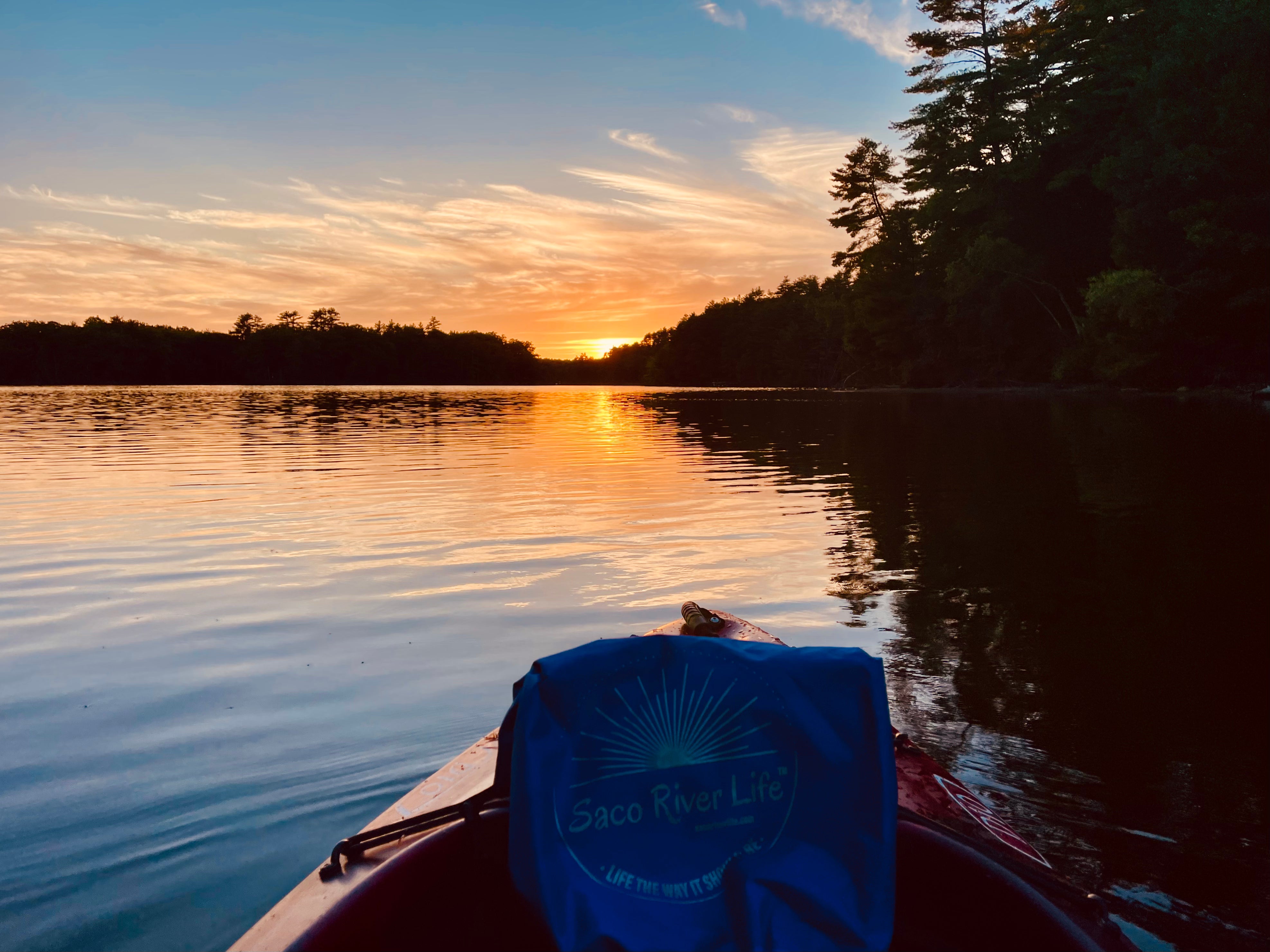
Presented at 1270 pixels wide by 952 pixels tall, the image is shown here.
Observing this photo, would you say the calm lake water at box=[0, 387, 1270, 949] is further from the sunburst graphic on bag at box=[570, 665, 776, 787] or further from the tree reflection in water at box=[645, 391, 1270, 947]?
the sunburst graphic on bag at box=[570, 665, 776, 787]

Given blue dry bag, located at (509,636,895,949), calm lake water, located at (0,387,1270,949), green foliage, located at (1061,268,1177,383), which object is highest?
green foliage, located at (1061,268,1177,383)

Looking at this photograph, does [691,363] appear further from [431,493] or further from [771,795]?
[771,795]

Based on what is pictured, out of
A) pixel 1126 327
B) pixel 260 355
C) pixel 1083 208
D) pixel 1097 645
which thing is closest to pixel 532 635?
pixel 1097 645

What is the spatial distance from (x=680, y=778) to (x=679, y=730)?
0.11 m

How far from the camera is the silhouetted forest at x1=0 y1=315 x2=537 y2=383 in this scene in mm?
111312

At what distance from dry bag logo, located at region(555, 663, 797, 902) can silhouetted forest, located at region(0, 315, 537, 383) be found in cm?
13168

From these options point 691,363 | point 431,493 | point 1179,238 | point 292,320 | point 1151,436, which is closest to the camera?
point 431,493

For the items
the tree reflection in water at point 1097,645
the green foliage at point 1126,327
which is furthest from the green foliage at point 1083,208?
the tree reflection in water at point 1097,645

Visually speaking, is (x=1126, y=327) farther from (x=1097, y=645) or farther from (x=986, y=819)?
(x=986, y=819)

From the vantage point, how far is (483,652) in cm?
580

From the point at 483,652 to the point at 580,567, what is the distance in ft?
7.89

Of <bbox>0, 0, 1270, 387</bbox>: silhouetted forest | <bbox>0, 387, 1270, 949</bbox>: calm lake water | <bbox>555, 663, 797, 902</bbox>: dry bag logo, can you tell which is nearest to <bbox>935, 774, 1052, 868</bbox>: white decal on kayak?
<bbox>0, 387, 1270, 949</bbox>: calm lake water

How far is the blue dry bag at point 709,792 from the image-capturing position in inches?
69.9

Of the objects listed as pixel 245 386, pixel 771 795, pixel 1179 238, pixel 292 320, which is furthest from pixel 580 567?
pixel 292 320
